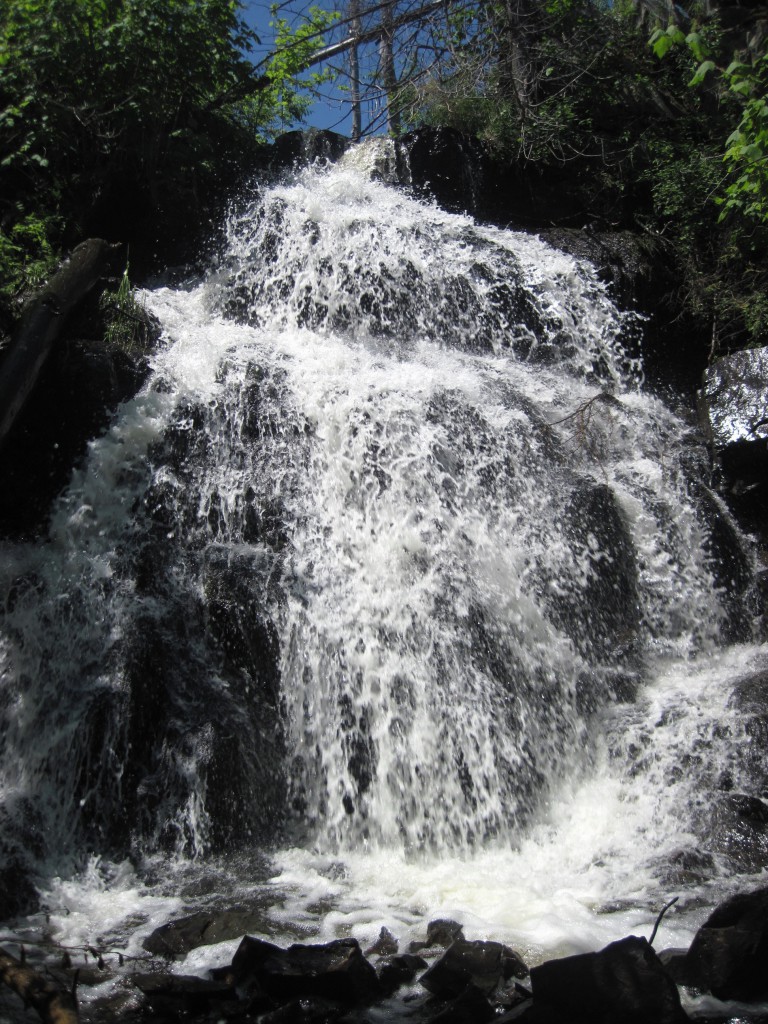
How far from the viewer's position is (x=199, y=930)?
3695 mm

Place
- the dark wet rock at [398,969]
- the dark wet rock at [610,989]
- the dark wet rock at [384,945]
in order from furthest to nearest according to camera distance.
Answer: the dark wet rock at [384,945]
the dark wet rock at [398,969]
the dark wet rock at [610,989]

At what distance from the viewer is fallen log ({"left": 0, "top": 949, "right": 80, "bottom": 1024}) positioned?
2.12m

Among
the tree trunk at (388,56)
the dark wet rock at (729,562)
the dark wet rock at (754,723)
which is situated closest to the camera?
the dark wet rock at (754,723)

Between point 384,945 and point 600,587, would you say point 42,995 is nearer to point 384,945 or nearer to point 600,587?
point 384,945

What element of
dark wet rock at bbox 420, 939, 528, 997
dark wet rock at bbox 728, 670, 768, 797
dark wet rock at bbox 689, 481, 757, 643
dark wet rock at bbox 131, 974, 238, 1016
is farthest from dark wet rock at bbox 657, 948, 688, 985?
dark wet rock at bbox 689, 481, 757, 643

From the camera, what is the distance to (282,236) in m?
9.59

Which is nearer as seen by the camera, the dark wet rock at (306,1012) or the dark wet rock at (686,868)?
the dark wet rock at (306,1012)

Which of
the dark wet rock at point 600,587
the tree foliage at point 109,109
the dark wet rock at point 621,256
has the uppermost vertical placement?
the tree foliage at point 109,109

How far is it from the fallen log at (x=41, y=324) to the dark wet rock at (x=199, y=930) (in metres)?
3.51

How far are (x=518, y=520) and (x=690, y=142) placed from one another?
24.3 feet

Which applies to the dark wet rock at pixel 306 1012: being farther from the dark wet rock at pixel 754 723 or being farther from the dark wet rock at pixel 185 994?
the dark wet rock at pixel 754 723

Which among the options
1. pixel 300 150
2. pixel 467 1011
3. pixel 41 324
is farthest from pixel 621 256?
pixel 467 1011

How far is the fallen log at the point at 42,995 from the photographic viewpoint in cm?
212

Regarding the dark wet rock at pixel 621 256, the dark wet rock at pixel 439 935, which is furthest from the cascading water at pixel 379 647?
the dark wet rock at pixel 621 256
